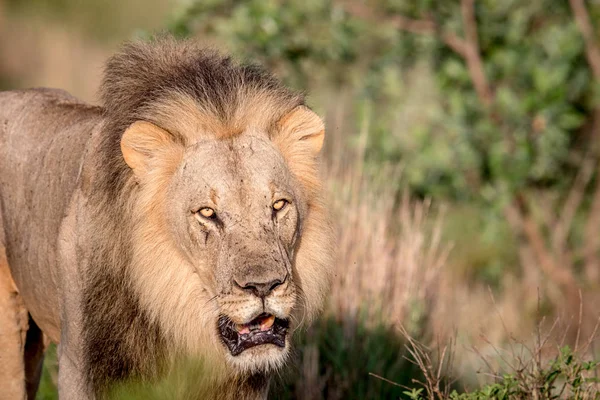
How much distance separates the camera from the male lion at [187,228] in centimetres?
387

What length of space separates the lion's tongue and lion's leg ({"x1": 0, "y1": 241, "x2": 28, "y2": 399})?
166cm

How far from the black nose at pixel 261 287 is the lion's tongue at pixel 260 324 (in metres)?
0.15

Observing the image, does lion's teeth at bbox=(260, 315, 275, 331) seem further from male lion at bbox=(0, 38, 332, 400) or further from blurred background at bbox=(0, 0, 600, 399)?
blurred background at bbox=(0, 0, 600, 399)

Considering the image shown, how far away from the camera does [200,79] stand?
4.16 m

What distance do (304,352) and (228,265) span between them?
253 centimetres

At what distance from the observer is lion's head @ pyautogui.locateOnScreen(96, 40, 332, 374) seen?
A: 384cm

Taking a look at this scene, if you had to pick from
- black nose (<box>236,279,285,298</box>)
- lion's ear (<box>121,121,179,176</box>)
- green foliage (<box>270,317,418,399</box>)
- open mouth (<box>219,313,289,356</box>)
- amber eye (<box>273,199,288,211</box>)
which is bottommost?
green foliage (<box>270,317,418,399</box>)

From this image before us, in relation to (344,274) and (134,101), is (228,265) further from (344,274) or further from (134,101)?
(344,274)

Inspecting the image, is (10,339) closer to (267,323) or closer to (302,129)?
(267,323)

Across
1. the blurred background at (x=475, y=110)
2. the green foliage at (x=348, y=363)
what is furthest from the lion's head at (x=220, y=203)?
the blurred background at (x=475, y=110)

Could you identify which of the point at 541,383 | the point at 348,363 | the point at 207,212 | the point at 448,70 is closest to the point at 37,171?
the point at 207,212

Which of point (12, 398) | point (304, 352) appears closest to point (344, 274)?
point (304, 352)

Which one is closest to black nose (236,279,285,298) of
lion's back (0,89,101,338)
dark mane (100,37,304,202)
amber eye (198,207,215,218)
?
amber eye (198,207,215,218)

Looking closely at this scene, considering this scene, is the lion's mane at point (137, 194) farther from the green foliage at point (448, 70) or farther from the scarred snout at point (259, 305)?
the green foliage at point (448, 70)
